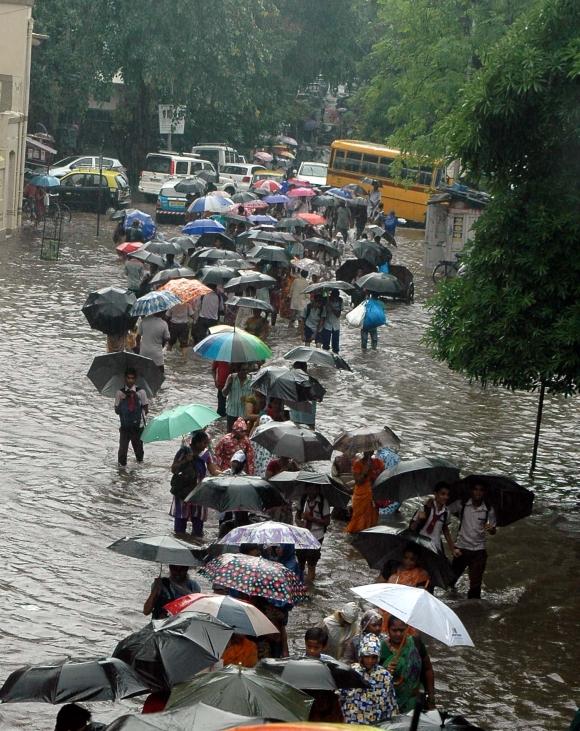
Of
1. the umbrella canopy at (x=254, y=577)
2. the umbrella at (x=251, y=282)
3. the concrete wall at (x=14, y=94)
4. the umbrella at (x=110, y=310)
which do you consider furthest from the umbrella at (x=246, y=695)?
the concrete wall at (x=14, y=94)

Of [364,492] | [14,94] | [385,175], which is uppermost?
[14,94]

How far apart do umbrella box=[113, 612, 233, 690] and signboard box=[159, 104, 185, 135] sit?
4095 cm

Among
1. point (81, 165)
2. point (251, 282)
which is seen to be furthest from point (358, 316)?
point (81, 165)

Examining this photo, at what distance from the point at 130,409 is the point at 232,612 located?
7069 millimetres

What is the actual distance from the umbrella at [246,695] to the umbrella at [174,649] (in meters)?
0.53

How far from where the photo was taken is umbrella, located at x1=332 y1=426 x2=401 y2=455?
44.5 ft

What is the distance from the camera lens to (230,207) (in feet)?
108


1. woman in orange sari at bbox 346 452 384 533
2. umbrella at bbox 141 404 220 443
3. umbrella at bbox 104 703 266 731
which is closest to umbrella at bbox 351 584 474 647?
umbrella at bbox 104 703 266 731

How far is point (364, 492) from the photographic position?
13.7 m

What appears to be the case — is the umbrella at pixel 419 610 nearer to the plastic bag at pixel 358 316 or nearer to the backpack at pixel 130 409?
the backpack at pixel 130 409

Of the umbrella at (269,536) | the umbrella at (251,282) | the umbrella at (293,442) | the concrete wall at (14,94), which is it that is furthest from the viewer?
the concrete wall at (14,94)

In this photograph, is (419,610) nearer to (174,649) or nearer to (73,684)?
(174,649)

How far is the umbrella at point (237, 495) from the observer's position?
11.3 meters

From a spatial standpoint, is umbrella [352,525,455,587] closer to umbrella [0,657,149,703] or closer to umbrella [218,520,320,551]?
umbrella [218,520,320,551]
